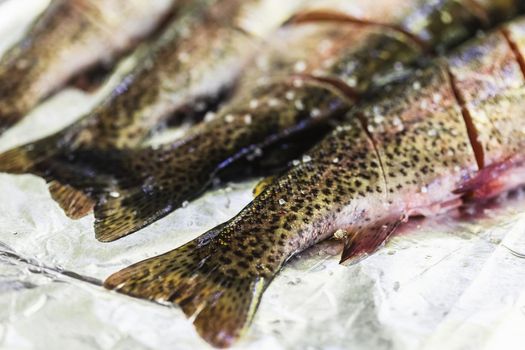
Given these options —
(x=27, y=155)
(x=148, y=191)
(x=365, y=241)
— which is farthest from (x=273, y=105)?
(x=27, y=155)

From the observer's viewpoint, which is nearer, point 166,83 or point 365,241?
point 365,241

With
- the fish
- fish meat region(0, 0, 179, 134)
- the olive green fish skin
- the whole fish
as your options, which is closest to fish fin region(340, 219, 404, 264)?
the fish

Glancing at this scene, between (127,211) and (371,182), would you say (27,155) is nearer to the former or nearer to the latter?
(127,211)

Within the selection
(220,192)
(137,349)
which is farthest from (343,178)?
(137,349)

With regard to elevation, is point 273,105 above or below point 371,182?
above

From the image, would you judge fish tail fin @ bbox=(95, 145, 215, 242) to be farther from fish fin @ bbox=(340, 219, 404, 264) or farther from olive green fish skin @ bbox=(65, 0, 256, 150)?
fish fin @ bbox=(340, 219, 404, 264)

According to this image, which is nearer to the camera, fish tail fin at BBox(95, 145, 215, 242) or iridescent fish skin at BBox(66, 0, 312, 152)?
fish tail fin at BBox(95, 145, 215, 242)

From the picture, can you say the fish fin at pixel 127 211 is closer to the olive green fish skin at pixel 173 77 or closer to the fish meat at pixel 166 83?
the fish meat at pixel 166 83

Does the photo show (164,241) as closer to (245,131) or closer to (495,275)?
(245,131)
